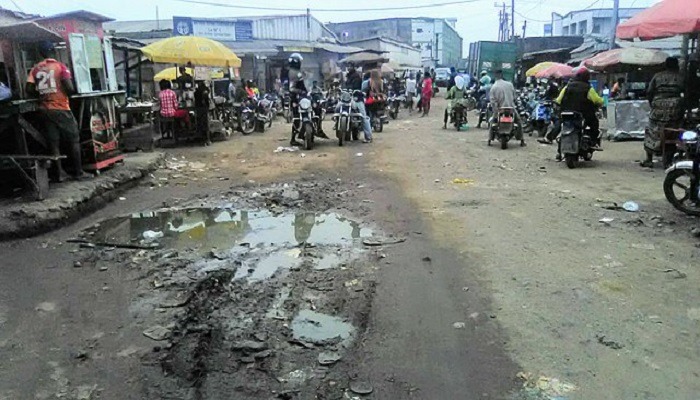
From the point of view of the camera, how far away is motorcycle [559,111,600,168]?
31.3 ft

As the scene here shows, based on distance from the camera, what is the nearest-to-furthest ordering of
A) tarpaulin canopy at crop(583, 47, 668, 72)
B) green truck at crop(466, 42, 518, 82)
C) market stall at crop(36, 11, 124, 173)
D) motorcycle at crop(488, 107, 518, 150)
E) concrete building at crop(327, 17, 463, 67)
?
1. market stall at crop(36, 11, 124, 173)
2. motorcycle at crop(488, 107, 518, 150)
3. tarpaulin canopy at crop(583, 47, 668, 72)
4. green truck at crop(466, 42, 518, 82)
5. concrete building at crop(327, 17, 463, 67)

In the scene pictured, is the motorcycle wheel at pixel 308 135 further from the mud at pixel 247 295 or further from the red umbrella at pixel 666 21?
the red umbrella at pixel 666 21

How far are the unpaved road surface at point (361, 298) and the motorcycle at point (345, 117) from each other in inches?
205

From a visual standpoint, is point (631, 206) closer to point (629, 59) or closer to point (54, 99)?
point (54, 99)

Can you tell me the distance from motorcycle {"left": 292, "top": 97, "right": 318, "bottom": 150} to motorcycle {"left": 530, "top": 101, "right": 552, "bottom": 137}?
619 cm

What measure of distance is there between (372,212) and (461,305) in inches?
111

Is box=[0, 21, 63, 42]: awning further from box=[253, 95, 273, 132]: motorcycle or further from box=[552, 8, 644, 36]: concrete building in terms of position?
box=[552, 8, 644, 36]: concrete building

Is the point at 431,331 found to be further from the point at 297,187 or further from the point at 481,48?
the point at 481,48

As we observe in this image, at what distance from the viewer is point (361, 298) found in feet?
13.5

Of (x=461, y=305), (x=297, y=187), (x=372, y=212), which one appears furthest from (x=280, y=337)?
(x=297, y=187)

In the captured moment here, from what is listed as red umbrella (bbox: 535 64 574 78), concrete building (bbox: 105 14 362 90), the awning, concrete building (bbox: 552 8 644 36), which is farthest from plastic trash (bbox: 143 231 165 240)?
concrete building (bbox: 552 8 644 36)

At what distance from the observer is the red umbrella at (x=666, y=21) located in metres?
8.01

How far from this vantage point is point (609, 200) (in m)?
7.06

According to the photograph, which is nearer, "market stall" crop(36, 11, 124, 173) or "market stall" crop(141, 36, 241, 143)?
"market stall" crop(36, 11, 124, 173)
